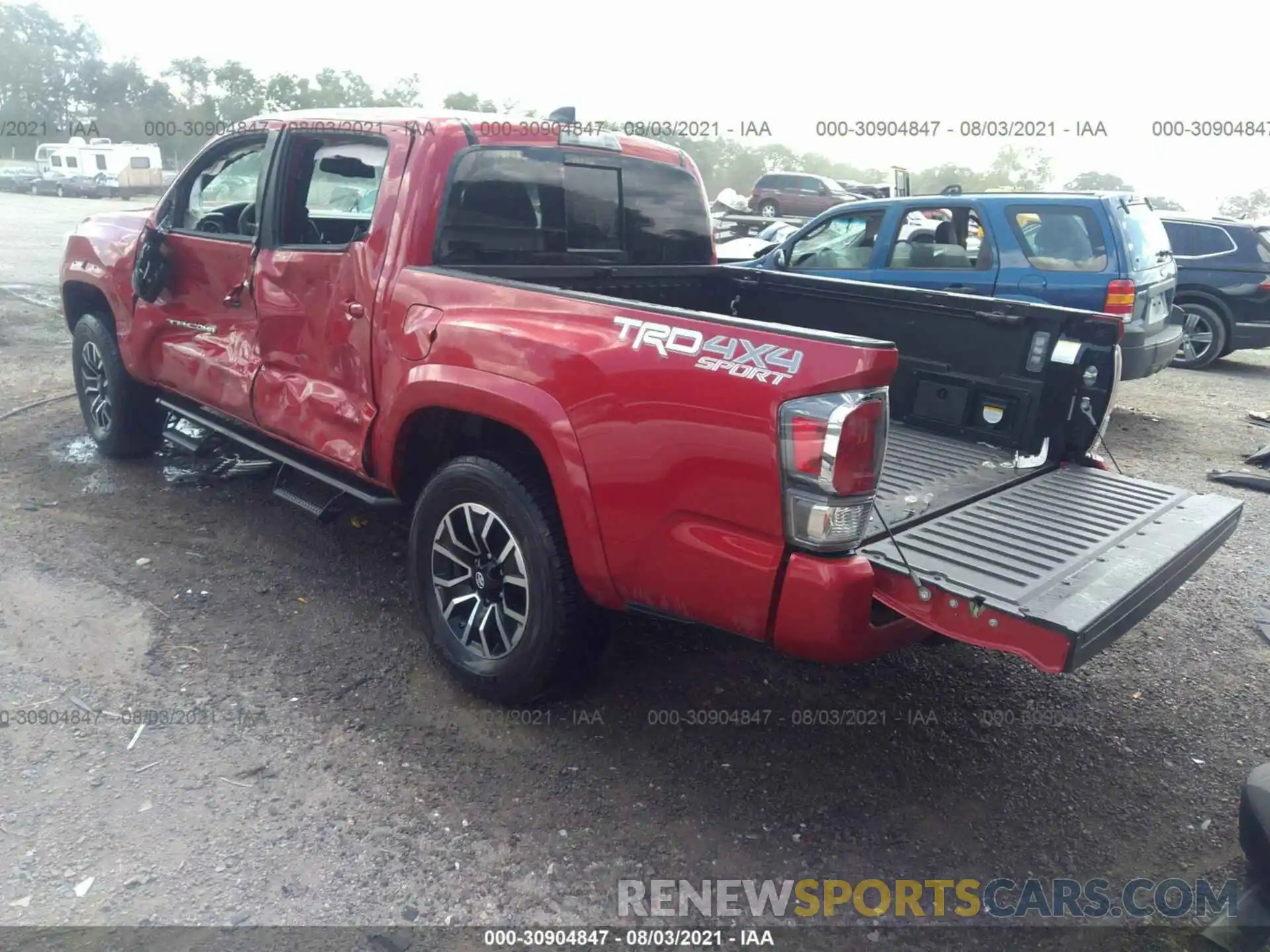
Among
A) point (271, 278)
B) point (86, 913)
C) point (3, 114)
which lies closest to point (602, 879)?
point (86, 913)

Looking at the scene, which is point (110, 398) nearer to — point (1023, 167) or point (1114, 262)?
point (1114, 262)

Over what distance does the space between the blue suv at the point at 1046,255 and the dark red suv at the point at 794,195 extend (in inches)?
776

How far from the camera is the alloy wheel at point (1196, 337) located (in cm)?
1039

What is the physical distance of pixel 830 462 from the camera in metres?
2.42

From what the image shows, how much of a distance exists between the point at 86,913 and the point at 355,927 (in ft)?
2.31

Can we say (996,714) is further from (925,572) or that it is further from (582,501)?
(582,501)

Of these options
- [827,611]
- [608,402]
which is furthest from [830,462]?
[608,402]

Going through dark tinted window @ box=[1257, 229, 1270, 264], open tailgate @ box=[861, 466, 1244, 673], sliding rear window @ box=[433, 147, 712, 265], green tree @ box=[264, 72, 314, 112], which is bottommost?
open tailgate @ box=[861, 466, 1244, 673]

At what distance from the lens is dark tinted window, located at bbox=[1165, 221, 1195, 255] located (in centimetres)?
1039

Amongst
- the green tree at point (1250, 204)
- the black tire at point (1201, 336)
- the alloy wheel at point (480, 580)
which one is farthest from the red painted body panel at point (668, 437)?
the green tree at point (1250, 204)

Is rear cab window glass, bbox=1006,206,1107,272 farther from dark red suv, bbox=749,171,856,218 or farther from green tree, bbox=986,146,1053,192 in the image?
green tree, bbox=986,146,1053,192

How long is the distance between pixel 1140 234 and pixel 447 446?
6.19m

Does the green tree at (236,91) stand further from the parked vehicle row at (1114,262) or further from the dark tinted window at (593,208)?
the dark tinted window at (593,208)

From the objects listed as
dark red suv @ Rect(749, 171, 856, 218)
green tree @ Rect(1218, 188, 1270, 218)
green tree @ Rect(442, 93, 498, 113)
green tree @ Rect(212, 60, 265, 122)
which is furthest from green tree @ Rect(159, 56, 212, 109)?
green tree @ Rect(1218, 188, 1270, 218)
